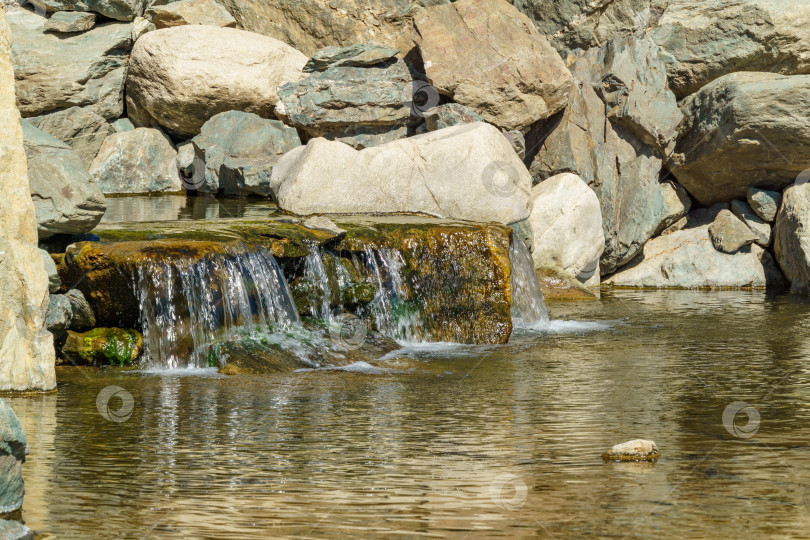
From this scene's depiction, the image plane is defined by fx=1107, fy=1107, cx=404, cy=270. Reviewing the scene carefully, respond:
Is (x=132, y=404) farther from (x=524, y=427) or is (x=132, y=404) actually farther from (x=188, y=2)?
(x=188, y=2)

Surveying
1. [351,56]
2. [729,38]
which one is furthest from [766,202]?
[351,56]

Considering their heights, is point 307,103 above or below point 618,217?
above

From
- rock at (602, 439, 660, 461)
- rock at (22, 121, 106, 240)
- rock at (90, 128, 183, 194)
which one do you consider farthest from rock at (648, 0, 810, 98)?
rock at (602, 439, 660, 461)

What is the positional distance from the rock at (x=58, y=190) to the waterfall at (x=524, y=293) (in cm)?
451

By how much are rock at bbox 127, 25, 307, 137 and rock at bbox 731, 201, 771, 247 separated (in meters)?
7.11

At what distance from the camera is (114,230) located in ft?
33.7

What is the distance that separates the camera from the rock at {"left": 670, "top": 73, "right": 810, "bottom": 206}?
1480 cm

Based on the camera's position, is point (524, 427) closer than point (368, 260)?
Yes

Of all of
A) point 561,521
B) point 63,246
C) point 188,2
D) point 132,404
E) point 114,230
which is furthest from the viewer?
point 188,2

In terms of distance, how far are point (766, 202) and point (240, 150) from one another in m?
7.67

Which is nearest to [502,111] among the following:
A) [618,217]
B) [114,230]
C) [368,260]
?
[618,217]

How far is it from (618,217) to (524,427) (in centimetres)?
988

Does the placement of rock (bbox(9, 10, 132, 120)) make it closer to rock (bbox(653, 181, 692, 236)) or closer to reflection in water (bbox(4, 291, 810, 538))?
rock (bbox(653, 181, 692, 236))

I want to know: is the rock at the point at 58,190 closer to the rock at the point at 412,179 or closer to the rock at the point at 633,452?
the rock at the point at 412,179
